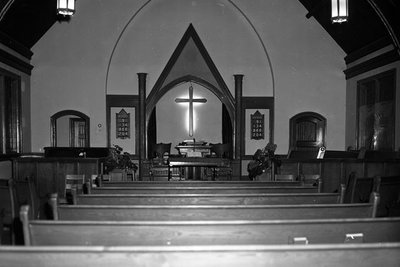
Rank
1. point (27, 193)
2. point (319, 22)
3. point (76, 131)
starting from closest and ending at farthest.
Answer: point (27, 193) → point (319, 22) → point (76, 131)

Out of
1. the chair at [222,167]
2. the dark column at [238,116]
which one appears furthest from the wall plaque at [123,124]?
the dark column at [238,116]

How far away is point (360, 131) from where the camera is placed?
1082cm

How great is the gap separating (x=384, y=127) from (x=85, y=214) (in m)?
8.54

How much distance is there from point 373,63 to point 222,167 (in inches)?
191

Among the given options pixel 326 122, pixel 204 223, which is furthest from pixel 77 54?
pixel 204 223

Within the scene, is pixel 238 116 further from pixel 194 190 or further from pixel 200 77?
pixel 194 190

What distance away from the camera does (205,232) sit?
233 cm

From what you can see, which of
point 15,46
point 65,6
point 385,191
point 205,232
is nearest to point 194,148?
point 15,46

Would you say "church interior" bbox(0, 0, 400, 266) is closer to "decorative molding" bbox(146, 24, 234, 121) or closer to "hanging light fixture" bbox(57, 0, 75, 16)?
"decorative molding" bbox(146, 24, 234, 121)

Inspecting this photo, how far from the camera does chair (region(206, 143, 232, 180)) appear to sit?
10.9 metres

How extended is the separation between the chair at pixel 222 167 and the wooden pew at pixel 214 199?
6237mm

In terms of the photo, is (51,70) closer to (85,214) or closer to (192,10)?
(192,10)

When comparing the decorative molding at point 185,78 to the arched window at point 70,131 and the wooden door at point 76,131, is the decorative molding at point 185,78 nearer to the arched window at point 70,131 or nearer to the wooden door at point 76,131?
the arched window at point 70,131

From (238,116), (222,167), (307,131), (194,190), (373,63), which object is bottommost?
(222,167)
